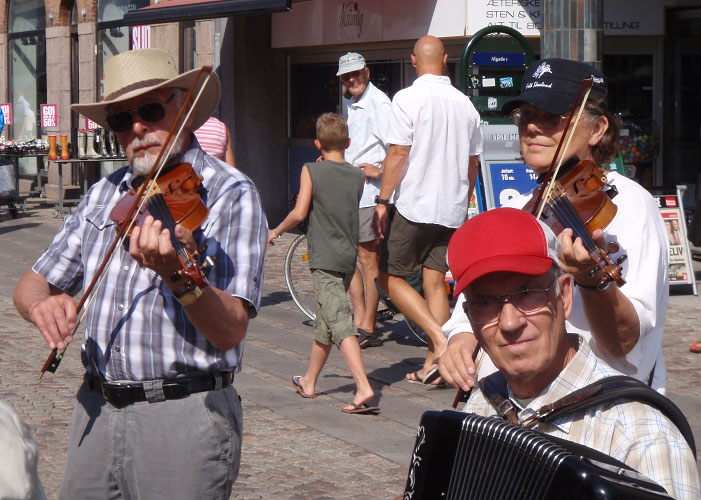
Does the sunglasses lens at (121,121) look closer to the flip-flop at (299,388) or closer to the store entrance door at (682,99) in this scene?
the flip-flop at (299,388)

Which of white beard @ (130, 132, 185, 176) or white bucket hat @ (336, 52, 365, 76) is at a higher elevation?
white bucket hat @ (336, 52, 365, 76)

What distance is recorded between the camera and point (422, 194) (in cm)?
714

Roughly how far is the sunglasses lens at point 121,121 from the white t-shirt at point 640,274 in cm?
105

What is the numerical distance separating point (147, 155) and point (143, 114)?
0.41ft

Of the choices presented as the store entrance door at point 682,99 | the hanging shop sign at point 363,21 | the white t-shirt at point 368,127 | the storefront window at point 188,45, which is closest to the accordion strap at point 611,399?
the white t-shirt at point 368,127

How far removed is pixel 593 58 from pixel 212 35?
332 inches

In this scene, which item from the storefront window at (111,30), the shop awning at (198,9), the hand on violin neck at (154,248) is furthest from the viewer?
the storefront window at (111,30)

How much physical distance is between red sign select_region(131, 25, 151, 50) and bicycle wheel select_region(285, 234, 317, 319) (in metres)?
9.33

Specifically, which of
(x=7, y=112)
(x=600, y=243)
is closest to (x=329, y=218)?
(x=600, y=243)

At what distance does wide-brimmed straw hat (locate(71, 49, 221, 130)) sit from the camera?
10.3 feet

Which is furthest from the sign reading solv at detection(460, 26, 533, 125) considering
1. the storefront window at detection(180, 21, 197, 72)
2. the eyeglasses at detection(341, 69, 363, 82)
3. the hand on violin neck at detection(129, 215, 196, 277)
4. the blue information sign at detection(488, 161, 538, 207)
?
the storefront window at detection(180, 21, 197, 72)

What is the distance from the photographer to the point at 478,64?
962 centimetres

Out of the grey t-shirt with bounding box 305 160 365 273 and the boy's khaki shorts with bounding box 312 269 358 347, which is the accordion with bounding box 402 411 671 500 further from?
the grey t-shirt with bounding box 305 160 365 273

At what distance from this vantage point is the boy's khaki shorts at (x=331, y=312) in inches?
254
